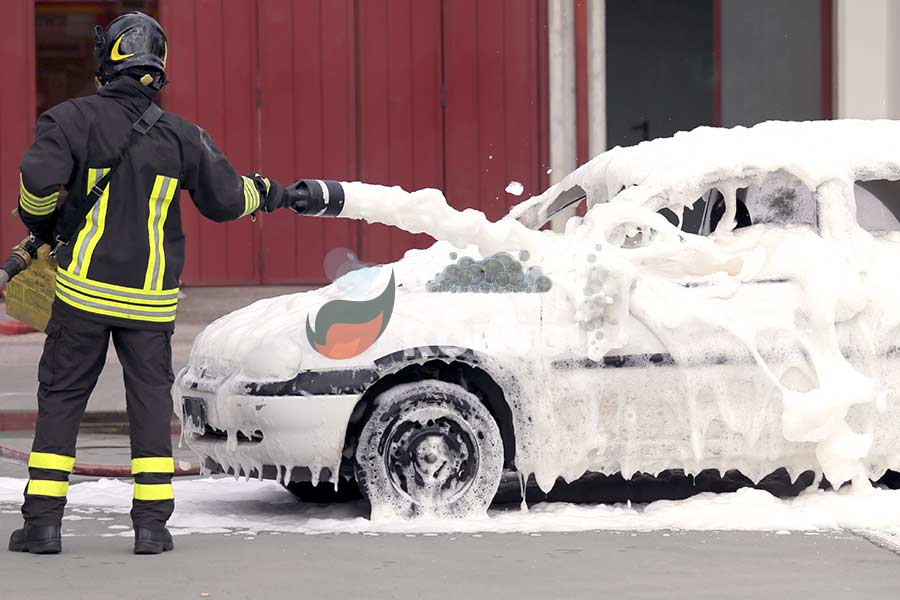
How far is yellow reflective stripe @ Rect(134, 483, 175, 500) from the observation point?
6.27 m

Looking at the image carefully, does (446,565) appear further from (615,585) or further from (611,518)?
(611,518)

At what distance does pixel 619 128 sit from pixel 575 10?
1.48 meters

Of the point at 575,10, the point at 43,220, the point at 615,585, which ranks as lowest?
the point at 615,585

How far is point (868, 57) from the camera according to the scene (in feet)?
52.7

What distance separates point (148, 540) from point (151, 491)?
177 millimetres

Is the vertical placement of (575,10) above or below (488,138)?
above

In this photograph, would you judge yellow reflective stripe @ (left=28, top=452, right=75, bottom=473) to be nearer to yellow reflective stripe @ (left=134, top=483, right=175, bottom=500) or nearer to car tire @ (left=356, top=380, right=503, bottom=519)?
yellow reflective stripe @ (left=134, top=483, right=175, bottom=500)

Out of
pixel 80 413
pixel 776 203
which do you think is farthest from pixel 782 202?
pixel 80 413

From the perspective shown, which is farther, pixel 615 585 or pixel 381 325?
pixel 381 325

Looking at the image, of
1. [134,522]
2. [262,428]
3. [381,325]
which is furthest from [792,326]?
[134,522]

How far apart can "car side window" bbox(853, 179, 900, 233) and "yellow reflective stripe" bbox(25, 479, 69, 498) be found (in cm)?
348

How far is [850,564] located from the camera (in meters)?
6.04

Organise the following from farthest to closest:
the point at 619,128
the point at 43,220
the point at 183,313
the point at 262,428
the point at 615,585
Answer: the point at 619,128 < the point at 183,313 < the point at 262,428 < the point at 43,220 < the point at 615,585

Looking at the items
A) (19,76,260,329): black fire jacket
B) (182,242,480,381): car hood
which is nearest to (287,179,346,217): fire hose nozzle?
(182,242,480,381): car hood
